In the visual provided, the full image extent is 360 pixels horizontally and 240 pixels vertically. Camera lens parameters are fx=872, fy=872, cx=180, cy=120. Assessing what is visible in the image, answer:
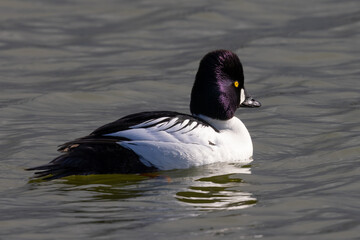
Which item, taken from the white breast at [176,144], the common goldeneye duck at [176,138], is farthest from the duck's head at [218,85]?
the white breast at [176,144]

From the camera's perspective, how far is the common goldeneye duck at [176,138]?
8.12 metres

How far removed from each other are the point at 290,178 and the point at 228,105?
1.27 m

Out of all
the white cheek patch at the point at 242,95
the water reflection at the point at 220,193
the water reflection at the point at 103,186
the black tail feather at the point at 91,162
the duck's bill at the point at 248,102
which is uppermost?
the white cheek patch at the point at 242,95

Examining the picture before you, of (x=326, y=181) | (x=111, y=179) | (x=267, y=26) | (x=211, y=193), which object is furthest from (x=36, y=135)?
(x=267, y=26)

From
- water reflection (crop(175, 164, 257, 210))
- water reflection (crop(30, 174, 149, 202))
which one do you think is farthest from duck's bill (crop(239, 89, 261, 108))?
water reflection (crop(30, 174, 149, 202))

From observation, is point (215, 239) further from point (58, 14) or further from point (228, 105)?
point (58, 14)

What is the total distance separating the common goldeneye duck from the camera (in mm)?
8125

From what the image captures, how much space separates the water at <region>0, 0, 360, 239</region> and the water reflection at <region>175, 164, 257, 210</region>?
0.06 feet

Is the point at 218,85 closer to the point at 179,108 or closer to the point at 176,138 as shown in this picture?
the point at 176,138

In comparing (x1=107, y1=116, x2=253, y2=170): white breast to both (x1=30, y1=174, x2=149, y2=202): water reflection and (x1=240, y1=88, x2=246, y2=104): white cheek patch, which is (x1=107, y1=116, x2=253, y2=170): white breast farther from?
(x1=240, y1=88, x2=246, y2=104): white cheek patch

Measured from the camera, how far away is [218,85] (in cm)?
902

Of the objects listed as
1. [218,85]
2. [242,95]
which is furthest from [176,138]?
[242,95]

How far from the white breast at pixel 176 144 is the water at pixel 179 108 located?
0.14 m

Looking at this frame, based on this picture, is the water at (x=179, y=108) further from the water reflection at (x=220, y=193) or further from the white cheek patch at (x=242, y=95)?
the white cheek patch at (x=242, y=95)
